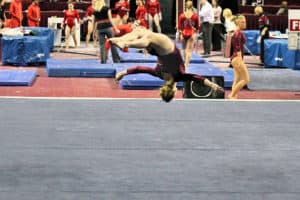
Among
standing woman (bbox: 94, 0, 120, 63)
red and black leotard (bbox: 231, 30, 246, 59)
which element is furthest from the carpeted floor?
standing woman (bbox: 94, 0, 120, 63)

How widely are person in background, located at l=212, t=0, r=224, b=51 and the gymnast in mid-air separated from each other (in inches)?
557

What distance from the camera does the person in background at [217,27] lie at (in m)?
21.1

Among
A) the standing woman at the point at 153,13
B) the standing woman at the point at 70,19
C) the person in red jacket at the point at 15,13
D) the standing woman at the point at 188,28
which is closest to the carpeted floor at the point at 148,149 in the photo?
the standing woman at the point at 188,28

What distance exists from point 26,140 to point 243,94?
5999 millimetres

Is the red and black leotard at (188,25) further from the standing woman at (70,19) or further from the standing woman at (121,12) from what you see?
the standing woman at (70,19)

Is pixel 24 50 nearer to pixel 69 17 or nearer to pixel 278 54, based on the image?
pixel 69 17

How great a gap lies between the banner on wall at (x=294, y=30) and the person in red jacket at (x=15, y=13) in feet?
27.1

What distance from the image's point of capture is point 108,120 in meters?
11.1

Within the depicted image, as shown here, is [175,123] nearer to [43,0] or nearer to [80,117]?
[80,117]

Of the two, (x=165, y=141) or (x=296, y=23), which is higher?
(x=296, y=23)

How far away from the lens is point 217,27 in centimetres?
2138

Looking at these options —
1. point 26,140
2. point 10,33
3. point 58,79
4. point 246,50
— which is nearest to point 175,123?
point 26,140

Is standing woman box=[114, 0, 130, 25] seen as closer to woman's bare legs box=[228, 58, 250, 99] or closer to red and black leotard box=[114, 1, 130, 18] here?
red and black leotard box=[114, 1, 130, 18]

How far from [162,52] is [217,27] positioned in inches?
597
